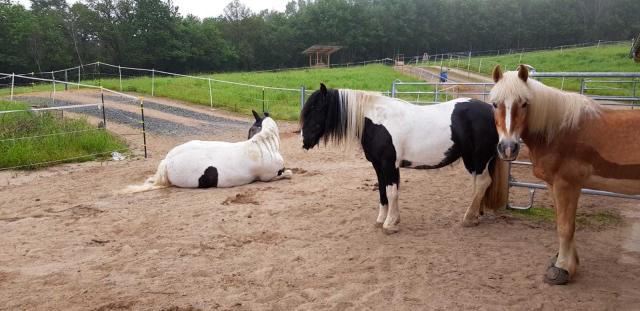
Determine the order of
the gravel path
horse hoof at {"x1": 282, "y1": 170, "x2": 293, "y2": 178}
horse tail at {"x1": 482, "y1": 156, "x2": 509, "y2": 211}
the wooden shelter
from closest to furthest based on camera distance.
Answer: horse tail at {"x1": 482, "y1": 156, "x2": 509, "y2": 211} < horse hoof at {"x1": 282, "y1": 170, "x2": 293, "y2": 178} < the gravel path < the wooden shelter

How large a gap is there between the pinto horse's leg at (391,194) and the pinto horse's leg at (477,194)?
28.9 inches

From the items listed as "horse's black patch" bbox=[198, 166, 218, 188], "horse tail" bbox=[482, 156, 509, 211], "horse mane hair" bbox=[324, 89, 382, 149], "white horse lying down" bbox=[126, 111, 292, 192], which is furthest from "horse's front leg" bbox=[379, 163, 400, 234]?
"horse's black patch" bbox=[198, 166, 218, 188]

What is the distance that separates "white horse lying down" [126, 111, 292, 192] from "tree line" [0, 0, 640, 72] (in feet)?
124

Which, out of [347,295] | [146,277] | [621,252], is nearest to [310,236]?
[347,295]

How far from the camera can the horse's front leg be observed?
4008 mm

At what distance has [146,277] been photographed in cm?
330

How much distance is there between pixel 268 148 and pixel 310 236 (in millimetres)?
2402

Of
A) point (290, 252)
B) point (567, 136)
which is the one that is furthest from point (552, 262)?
point (290, 252)

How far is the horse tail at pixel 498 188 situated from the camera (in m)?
4.26

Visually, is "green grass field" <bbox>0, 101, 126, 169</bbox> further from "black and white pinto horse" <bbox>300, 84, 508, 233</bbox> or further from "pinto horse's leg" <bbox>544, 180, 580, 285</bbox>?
"pinto horse's leg" <bbox>544, 180, 580, 285</bbox>

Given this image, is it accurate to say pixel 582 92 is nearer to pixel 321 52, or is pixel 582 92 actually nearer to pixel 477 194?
pixel 477 194

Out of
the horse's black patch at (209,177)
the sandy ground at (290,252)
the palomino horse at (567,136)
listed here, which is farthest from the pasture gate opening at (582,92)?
the horse's black patch at (209,177)

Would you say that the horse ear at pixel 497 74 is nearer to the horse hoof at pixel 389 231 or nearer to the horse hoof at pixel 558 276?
the horse hoof at pixel 558 276

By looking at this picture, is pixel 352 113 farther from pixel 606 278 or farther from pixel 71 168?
pixel 71 168
